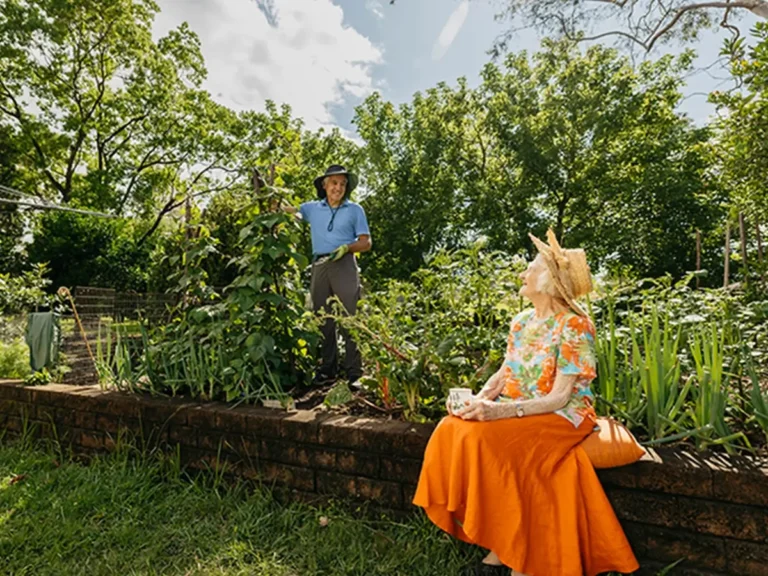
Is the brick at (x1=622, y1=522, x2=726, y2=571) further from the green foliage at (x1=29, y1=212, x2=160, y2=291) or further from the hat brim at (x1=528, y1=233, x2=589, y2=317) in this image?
the green foliage at (x1=29, y1=212, x2=160, y2=291)

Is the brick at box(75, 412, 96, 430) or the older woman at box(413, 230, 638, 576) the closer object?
the older woman at box(413, 230, 638, 576)

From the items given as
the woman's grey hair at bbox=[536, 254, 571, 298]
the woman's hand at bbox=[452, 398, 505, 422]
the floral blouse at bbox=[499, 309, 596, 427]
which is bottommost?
the woman's hand at bbox=[452, 398, 505, 422]

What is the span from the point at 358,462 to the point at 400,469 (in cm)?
19

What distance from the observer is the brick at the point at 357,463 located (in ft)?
6.50

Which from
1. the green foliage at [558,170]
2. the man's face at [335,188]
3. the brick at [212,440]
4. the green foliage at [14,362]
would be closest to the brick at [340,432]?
the brick at [212,440]

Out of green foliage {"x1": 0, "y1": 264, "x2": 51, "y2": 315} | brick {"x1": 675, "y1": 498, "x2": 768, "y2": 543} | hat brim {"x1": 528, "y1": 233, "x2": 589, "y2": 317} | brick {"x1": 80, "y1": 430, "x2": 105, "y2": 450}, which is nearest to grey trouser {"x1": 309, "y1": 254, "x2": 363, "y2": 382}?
brick {"x1": 80, "y1": 430, "x2": 105, "y2": 450}

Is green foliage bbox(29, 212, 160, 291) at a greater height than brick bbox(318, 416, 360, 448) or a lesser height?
greater

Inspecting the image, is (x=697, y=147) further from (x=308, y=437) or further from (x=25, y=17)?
(x=25, y=17)

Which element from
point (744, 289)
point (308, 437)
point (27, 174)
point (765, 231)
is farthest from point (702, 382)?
point (27, 174)

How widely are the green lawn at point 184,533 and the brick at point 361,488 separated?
0.07 meters

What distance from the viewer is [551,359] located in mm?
1594

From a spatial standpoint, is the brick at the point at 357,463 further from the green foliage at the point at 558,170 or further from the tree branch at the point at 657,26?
the green foliage at the point at 558,170

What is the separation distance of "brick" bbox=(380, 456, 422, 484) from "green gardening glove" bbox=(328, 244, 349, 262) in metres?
1.46

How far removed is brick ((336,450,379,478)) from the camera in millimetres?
1981
